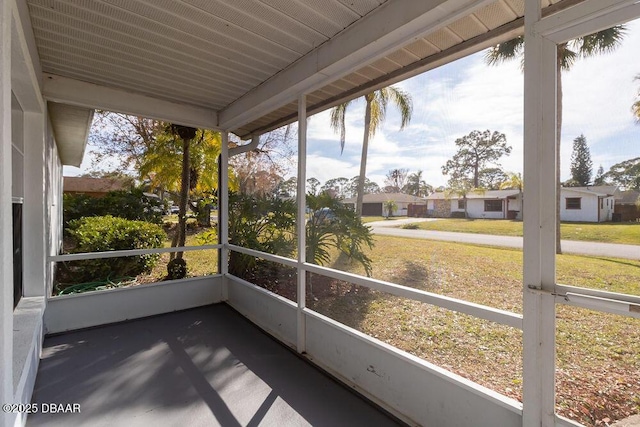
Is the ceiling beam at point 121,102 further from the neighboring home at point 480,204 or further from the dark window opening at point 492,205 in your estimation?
the dark window opening at point 492,205

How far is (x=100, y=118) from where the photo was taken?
5.05 metres

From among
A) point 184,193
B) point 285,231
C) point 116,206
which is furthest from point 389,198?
point 116,206

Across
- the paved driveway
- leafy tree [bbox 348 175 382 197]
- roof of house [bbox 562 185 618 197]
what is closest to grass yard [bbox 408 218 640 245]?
the paved driveway

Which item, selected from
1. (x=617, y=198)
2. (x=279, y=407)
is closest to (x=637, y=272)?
(x=617, y=198)

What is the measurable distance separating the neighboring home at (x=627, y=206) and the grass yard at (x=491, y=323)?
0.19m

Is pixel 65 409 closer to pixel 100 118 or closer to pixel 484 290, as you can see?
pixel 484 290

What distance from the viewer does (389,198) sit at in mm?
2303

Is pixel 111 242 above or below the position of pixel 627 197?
below

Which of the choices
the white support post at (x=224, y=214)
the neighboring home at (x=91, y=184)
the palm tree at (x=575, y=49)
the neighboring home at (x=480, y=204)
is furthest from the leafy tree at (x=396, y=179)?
→ the neighboring home at (x=91, y=184)

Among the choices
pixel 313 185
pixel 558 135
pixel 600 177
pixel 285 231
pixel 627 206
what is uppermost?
pixel 558 135

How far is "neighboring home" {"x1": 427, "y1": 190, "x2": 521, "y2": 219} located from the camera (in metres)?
1.65

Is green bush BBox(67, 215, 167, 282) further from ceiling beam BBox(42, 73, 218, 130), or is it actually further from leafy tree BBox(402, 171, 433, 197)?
leafy tree BBox(402, 171, 433, 197)

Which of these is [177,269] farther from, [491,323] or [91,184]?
[491,323]

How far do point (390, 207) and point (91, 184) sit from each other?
5030 mm
